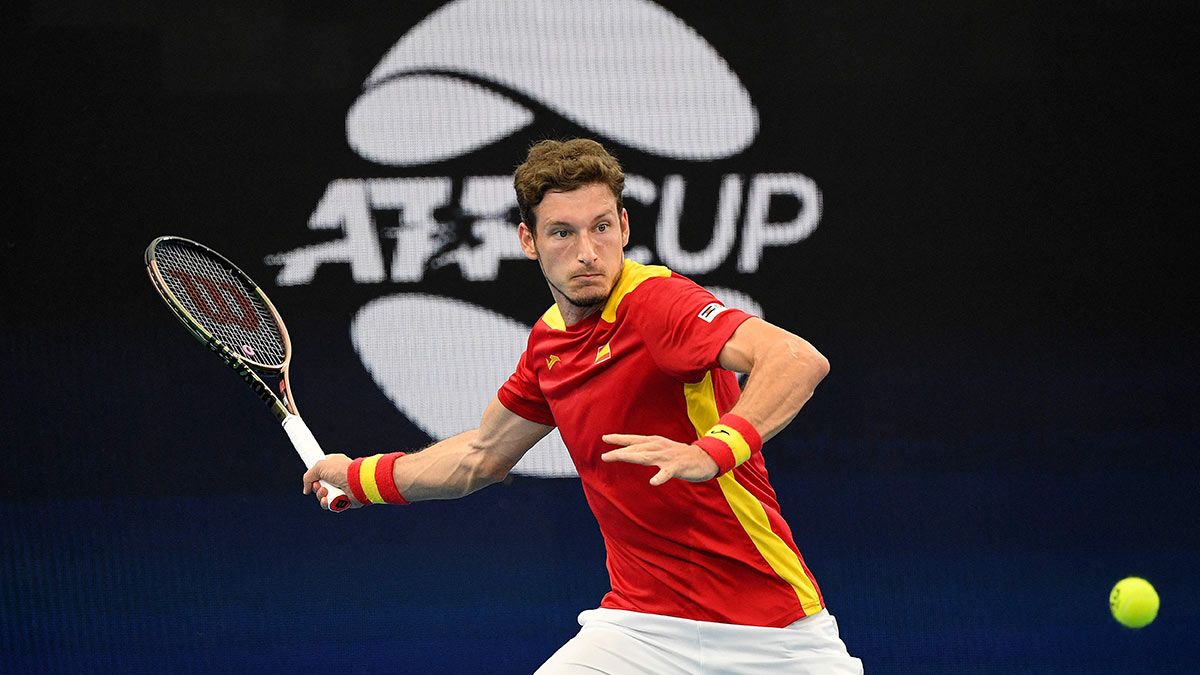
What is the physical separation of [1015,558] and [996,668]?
38cm

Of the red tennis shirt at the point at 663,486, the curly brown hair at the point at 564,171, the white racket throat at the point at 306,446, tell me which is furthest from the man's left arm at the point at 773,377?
the white racket throat at the point at 306,446

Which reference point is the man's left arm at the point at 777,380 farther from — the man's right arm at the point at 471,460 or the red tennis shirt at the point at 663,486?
the man's right arm at the point at 471,460

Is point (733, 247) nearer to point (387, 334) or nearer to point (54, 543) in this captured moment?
point (387, 334)

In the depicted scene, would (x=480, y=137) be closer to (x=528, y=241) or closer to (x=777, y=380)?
(x=528, y=241)

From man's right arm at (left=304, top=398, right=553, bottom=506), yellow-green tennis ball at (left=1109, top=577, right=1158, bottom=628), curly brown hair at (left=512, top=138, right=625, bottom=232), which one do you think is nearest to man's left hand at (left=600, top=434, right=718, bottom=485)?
curly brown hair at (left=512, top=138, right=625, bottom=232)

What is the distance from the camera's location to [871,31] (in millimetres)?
4598

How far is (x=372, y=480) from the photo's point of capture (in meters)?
3.35

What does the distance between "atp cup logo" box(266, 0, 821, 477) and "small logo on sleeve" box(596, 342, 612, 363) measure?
1678 millimetres

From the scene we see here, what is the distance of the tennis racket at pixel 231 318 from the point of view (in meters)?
3.38

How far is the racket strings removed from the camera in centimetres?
360

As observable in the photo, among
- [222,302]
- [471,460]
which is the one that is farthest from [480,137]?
[471,460]

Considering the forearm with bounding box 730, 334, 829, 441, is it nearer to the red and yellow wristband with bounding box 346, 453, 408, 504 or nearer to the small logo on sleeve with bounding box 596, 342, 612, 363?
the small logo on sleeve with bounding box 596, 342, 612, 363

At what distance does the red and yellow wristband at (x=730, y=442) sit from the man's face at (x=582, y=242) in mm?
529

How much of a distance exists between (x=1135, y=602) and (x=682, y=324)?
96.2 inches
